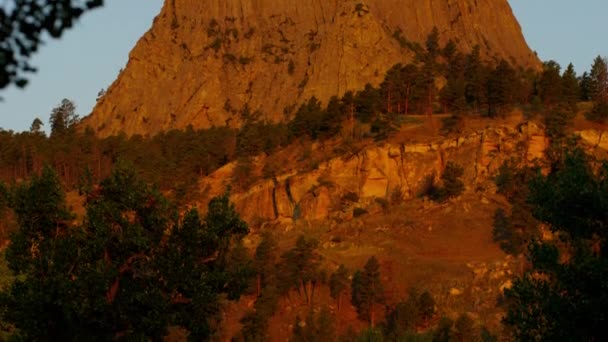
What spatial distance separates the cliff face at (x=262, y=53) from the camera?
431 feet

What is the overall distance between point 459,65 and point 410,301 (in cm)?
6822

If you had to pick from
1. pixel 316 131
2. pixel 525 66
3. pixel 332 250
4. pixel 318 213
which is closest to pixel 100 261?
pixel 332 250

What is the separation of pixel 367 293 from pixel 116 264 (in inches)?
1641

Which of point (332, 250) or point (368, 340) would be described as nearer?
point (368, 340)

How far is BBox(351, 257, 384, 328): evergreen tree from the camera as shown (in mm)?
61219

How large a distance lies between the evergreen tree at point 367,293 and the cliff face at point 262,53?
65633mm

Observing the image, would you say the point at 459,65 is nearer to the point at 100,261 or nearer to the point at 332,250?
the point at 332,250

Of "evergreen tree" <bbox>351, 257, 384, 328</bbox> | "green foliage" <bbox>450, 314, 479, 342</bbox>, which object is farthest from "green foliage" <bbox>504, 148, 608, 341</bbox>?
"evergreen tree" <bbox>351, 257, 384, 328</bbox>

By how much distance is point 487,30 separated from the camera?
155 m

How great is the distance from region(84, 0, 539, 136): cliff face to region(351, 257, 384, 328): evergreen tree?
65633mm

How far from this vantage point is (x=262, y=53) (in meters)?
140

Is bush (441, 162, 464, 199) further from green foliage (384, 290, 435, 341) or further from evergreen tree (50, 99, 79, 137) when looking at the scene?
evergreen tree (50, 99, 79, 137)

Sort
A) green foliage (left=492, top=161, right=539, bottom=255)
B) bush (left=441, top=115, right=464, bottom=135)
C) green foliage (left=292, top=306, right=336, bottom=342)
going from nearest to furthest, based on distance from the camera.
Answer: green foliage (left=292, top=306, right=336, bottom=342), green foliage (left=492, top=161, right=539, bottom=255), bush (left=441, top=115, right=464, bottom=135)

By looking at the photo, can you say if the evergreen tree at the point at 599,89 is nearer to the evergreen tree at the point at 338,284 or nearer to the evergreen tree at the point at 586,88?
the evergreen tree at the point at 586,88
